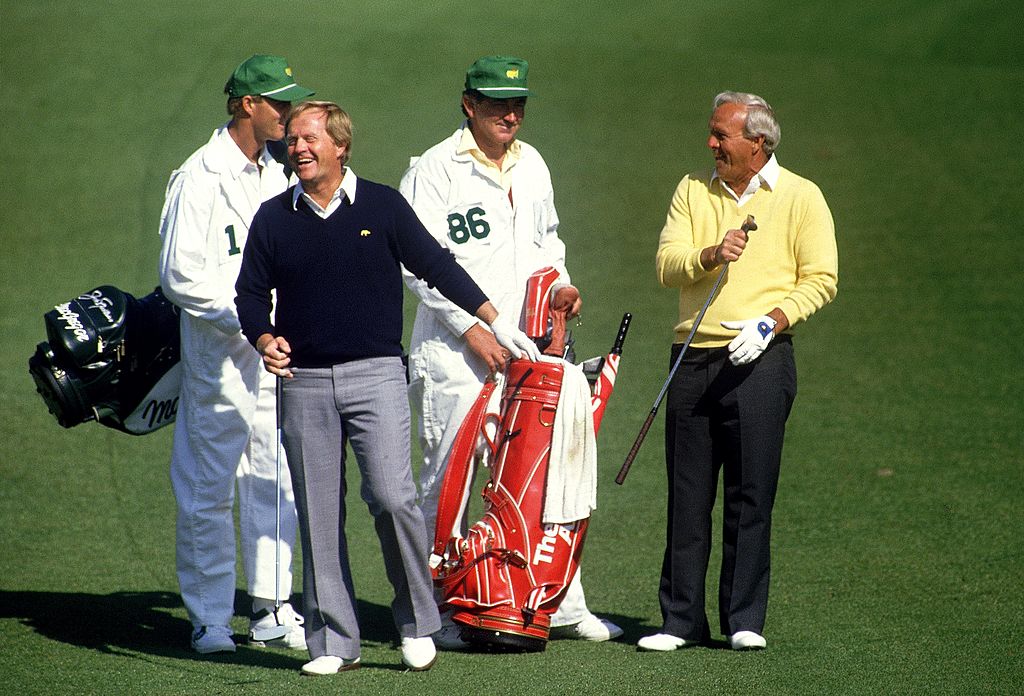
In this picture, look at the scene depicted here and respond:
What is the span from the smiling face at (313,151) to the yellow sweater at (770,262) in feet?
3.97

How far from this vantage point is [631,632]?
210 inches

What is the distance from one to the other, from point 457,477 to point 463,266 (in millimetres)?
754

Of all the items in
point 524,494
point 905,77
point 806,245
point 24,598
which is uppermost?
point 905,77

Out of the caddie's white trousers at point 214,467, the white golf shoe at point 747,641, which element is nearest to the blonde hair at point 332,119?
the caddie's white trousers at point 214,467

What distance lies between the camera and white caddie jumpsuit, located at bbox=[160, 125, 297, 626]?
5.12 m

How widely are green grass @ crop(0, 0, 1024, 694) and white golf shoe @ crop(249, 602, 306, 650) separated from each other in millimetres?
158

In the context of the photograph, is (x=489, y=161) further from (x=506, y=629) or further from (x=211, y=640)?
(x=211, y=640)

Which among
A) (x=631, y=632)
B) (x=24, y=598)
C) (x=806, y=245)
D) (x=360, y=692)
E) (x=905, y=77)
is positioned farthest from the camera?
(x=905, y=77)

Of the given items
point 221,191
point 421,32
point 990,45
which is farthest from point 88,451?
point 990,45

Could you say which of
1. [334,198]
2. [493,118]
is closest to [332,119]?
[334,198]

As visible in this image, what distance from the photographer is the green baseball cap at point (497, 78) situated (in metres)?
5.08

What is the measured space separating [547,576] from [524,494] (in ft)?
0.95

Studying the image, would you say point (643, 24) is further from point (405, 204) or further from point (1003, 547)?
point (405, 204)

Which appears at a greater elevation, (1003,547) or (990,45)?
(990,45)
